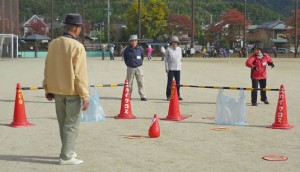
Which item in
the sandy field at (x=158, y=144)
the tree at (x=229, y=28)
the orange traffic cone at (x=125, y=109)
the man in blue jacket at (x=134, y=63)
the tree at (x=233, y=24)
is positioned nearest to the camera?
the sandy field at (x=158, y=144)

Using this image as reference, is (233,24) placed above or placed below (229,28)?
above

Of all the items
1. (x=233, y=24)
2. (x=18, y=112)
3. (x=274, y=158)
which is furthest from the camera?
(x=233, y=24)

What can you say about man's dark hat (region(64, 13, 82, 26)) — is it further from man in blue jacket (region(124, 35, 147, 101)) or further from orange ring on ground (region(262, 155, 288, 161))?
man in blue jacket (region(124, 35, 147, 101))

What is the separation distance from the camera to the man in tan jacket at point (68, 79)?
6586 mm

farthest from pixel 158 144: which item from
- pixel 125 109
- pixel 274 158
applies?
pixel 125 109

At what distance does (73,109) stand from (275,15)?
176 metres

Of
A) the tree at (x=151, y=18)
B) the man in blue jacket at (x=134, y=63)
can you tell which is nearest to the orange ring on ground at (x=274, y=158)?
the man in blue jacket at (x=134, y=63)

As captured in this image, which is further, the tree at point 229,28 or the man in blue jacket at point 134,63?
the tree at point 229,28

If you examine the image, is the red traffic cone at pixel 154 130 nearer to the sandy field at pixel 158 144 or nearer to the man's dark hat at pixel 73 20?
the sandy field at pixel 158 144

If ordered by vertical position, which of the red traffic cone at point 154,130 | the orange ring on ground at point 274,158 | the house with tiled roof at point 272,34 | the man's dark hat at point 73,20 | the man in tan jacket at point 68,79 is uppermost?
the house with tiled roof at point 272,34

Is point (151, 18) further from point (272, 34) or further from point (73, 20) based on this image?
point (73, 20)

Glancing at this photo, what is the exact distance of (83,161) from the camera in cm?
718

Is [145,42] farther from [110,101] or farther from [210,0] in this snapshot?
[210,0]

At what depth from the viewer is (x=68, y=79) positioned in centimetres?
661
